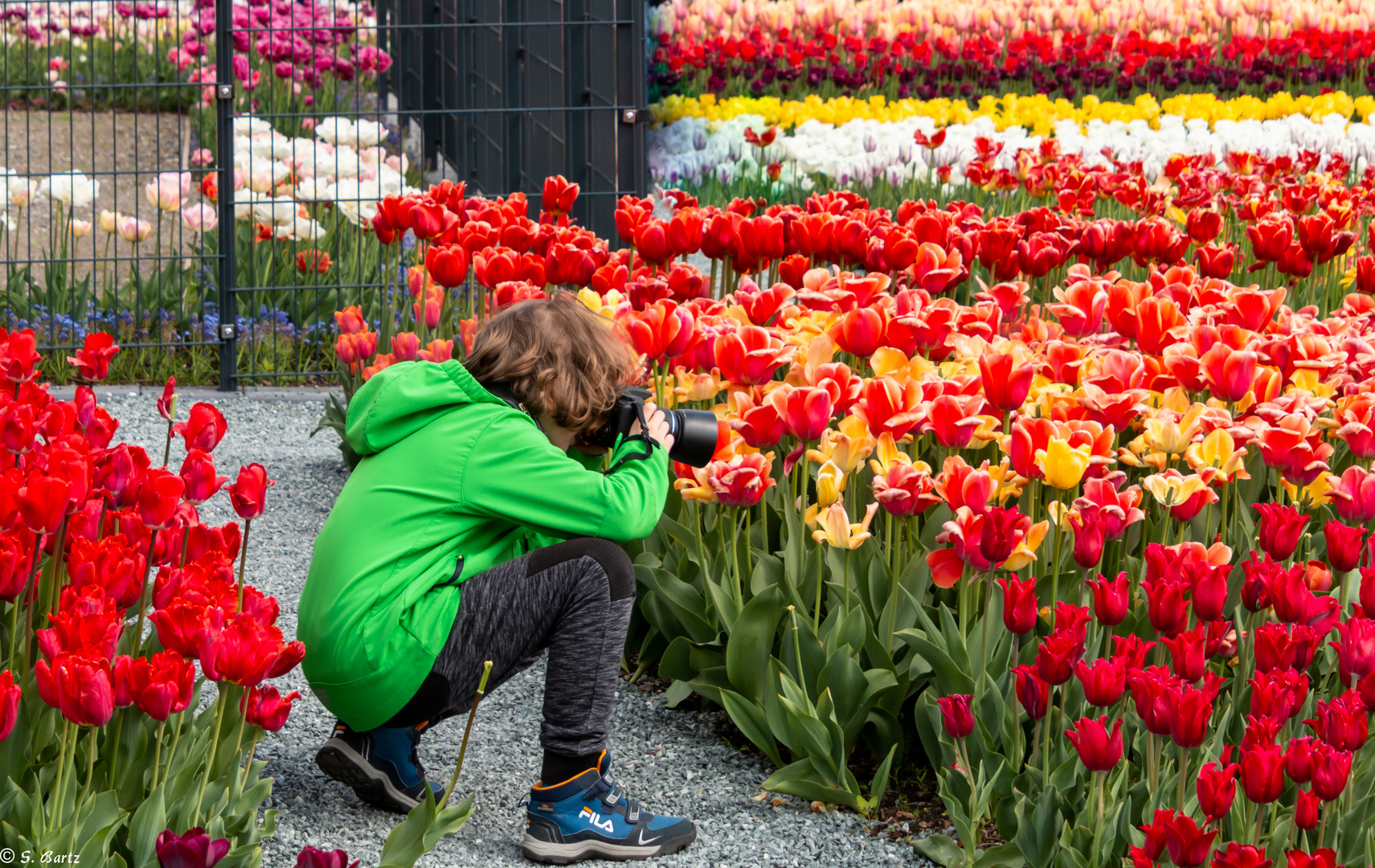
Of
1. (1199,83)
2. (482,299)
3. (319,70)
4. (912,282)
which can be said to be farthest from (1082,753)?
(1199,83)

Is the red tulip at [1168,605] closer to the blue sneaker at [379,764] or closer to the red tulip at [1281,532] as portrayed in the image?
the red tulip at [1281,532]

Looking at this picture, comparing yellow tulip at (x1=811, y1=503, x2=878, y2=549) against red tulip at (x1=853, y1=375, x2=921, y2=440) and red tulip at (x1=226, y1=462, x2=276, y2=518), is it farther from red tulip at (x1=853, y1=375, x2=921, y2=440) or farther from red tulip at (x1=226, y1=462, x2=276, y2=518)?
red tulip at (x1=226, y1=462, x2=276, y2=518)

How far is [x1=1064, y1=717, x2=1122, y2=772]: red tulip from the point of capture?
166 cm

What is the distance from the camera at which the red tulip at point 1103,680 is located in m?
1.70

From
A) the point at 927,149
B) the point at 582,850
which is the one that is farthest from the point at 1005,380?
the point at 927,149

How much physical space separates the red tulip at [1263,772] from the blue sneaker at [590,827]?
948 mm

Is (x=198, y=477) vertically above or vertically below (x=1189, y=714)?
above

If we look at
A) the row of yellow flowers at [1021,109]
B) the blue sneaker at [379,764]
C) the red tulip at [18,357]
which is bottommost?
the blue sneaker at [379,764]

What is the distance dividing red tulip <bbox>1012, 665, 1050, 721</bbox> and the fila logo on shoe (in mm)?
705

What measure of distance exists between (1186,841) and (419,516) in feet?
3.92

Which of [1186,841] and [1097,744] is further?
[1097,744]

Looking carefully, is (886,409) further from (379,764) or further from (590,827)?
(379,764)

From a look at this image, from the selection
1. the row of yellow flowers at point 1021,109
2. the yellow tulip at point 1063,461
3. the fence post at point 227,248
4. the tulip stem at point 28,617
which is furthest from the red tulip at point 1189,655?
the row of yellow flowers at point 1021,109

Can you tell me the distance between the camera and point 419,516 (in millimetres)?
2189
